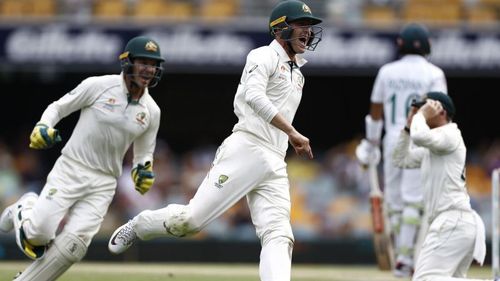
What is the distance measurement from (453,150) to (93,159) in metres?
2.65

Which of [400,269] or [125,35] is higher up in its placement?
[125,35]

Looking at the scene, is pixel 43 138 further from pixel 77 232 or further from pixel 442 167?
pixel 442 167

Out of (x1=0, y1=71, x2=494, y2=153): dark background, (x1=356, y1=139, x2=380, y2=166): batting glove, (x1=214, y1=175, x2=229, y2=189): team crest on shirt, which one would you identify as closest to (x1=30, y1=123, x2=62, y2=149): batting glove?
(x1=214, y1=175, x2=229, y2=189): team crest on shirt

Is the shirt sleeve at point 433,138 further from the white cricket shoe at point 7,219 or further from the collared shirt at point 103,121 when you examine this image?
the white cricket shoe at point 7,219

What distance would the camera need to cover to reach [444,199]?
8.09 metres

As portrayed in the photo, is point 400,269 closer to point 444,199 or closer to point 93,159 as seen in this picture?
point 444,199

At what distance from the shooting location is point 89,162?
26.7 ft

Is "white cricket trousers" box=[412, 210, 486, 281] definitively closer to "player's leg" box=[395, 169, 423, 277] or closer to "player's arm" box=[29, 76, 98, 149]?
"player's leg" box=[395, 169, 423, 277]

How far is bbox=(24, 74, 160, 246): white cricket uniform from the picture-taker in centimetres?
797

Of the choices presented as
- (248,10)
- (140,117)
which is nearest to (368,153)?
(140,117)

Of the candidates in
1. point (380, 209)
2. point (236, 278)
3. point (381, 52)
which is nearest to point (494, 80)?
point (381, 52)

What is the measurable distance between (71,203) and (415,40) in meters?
4.02

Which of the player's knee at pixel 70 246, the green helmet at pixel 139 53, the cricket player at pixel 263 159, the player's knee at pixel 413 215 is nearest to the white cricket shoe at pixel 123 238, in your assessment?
the cricket player at pixel 263 159

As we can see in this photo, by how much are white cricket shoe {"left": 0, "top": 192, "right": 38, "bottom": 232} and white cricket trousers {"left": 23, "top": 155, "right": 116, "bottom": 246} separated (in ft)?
0.56
